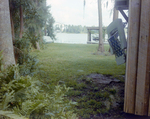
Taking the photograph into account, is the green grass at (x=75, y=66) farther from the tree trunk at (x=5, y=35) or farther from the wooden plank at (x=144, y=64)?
the wooden plank at (x=144, y=64)

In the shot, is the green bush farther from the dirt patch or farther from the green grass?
the green grass

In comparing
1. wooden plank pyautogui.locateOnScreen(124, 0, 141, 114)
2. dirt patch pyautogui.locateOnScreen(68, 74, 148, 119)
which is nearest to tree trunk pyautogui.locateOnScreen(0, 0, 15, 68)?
dirt patch pyautogui.locateOnScreen(68, 74, 148, 119)

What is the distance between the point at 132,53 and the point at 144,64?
0.86 feet

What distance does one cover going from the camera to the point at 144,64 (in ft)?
8.90

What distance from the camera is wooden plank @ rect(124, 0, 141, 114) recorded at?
8.93 ft

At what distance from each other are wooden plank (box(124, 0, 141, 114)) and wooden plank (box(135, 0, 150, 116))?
0.07m

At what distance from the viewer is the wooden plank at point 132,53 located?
107 inches

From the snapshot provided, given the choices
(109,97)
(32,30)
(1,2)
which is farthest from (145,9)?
(32,30)

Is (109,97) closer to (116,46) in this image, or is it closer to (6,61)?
(116,46)

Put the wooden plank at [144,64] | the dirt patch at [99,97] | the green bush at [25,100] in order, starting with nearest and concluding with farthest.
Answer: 1. the green bush at [25,100]
2. the wooden plank at [144,64]
3. the dirt patch at [99,97]

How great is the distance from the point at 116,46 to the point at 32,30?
8.49 m

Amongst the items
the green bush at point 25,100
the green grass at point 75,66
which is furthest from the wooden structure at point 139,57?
the green grass at point 75,66

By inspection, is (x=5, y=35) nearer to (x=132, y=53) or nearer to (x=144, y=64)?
(x=132, y=53)

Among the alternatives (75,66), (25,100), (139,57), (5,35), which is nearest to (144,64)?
(139,57)
